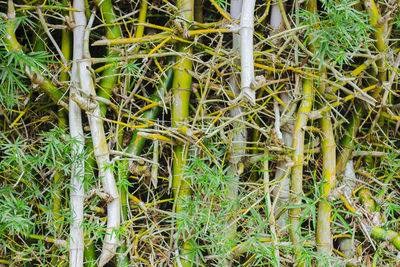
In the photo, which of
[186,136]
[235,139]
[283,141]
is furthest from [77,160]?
[283,141]

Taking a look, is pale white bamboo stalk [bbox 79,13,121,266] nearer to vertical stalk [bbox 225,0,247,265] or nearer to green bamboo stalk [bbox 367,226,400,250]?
vertical stalk [bbox 225,0,247,265]

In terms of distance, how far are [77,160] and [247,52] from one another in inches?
19.5

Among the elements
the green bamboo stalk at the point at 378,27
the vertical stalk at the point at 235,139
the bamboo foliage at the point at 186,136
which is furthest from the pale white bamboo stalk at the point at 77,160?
the green bamboo stalk at the point at 378,27

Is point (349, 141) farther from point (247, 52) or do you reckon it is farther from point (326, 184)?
point (247, 52)

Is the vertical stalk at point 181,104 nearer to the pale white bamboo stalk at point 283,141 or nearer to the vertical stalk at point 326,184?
the pale white bamboo stalk at point 283,141

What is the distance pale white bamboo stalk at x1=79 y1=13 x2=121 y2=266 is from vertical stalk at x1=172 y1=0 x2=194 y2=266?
16 centimetres

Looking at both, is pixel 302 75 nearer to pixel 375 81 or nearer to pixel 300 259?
pixel 375 81

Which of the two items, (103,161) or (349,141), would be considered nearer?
(103,161)

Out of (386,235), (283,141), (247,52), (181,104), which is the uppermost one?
(247,52)

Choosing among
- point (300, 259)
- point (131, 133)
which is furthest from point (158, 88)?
point (300, 259)

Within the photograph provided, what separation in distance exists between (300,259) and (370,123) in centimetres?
46

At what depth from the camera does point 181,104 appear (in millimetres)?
911

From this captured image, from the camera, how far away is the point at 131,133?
0.96 meters

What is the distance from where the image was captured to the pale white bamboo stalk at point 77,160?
87cm
